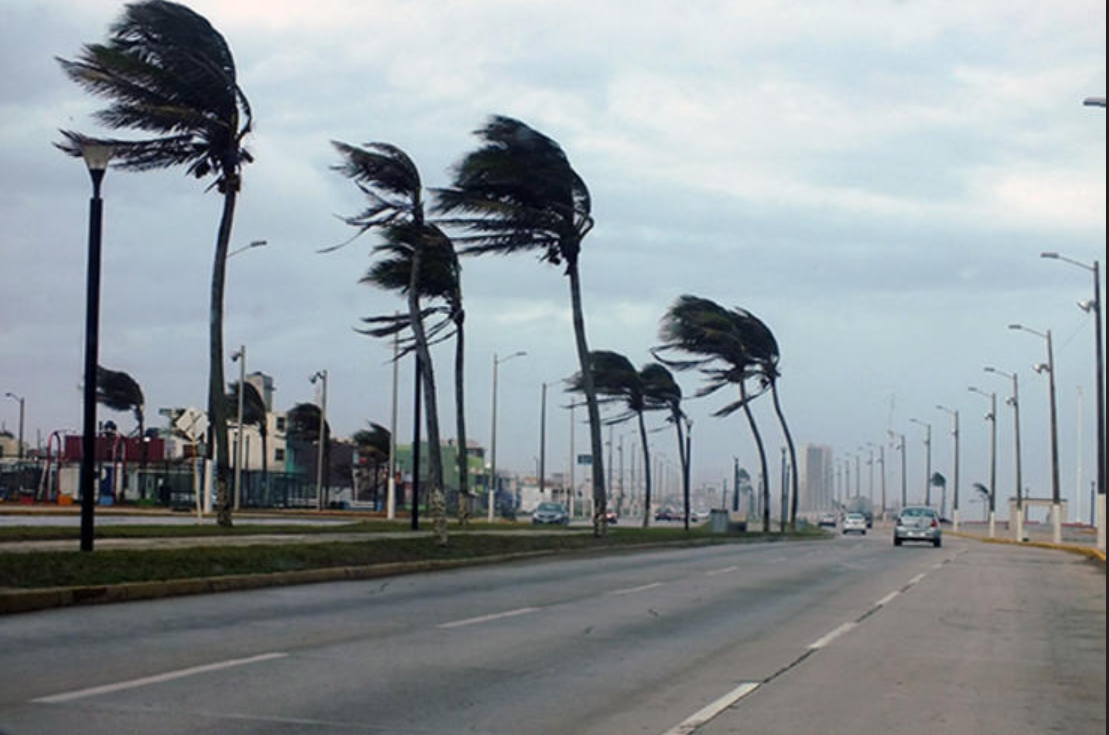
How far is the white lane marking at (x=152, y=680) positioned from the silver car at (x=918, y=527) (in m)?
43.3

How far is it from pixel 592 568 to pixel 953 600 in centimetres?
843

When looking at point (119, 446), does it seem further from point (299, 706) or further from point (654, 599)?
point (299, 706)

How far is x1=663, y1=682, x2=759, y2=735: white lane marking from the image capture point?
9102mm

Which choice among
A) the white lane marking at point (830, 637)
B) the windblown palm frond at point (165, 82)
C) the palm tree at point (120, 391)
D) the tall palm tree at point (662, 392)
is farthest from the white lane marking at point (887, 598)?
the palm tree at point (120, 391)

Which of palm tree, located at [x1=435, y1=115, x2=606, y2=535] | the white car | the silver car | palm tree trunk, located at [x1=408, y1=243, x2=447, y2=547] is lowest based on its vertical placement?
the white car

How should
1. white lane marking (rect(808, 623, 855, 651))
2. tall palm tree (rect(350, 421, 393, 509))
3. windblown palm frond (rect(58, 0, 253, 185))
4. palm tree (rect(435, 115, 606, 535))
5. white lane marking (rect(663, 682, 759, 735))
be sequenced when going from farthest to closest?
tall palm tree (rect(350, 421, 393, 509))
palm tree (rect(435, 115, 606, 535))
windblown palm frond (rect(58, 0, 253, 185))
white lane marking (rect(808, 623, 855, 651))
white lane marking (rect(663, 682, 759, 735))

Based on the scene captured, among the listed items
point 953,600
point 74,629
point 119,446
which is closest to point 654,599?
point 953,600

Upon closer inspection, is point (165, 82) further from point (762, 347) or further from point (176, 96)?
point (762, 347)

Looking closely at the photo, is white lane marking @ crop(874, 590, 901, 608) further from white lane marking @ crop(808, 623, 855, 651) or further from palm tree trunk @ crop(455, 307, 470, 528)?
palm tree trunk @ crop(455, 307, 470, 528)

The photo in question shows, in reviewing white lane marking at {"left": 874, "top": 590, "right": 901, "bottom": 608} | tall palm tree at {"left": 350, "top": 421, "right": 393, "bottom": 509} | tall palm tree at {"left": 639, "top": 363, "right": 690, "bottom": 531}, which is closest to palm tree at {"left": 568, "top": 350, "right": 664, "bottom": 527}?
tall palm tree at {"left": 639, "top": 363, "right": 690, "bottom": 531}

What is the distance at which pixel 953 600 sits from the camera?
70.2ft

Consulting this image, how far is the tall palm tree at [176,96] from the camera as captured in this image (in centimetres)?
2770

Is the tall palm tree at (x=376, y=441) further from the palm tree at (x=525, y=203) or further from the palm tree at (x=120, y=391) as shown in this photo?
the palm tree at (x=525, y=203)

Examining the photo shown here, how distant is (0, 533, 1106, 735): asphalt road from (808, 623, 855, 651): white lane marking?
0.27ft
